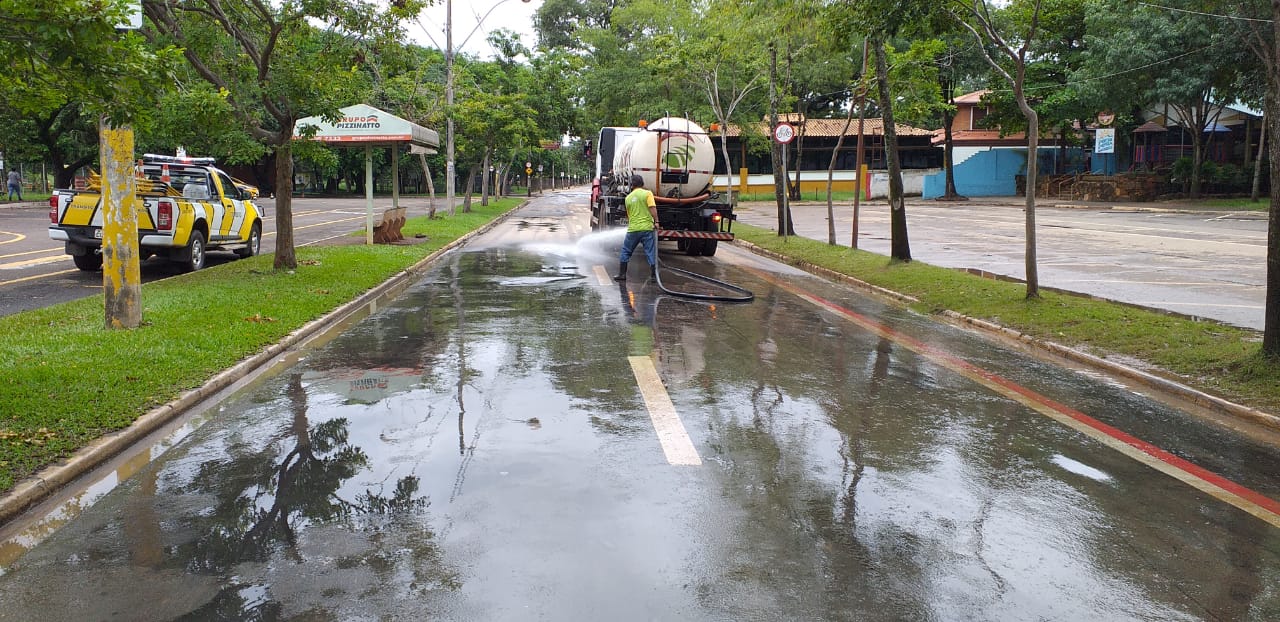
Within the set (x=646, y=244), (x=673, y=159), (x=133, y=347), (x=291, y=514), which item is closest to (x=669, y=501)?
(x=291, y=514)

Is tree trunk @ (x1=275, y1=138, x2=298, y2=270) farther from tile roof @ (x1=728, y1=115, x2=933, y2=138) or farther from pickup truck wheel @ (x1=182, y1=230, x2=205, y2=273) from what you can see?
tile roof @ (x1=728, y1=115, x2=933, y2=138)

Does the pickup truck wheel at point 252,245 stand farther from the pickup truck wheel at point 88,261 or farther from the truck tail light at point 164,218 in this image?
the truck tail light at point 164,218


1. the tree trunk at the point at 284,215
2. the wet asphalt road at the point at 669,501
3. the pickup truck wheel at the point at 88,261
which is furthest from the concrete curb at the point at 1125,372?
the pickup truck wheel at the point at 88,261

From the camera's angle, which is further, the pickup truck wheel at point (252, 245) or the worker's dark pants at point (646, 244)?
the pickup truck wheel at point (252, 245)

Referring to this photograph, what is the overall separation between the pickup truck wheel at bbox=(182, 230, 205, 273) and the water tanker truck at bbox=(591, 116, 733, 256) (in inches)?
333

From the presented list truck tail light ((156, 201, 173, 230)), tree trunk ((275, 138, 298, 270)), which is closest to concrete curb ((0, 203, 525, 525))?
tree trunk ((275, 138, 298, 270))

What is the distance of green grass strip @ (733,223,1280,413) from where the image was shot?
329 inches

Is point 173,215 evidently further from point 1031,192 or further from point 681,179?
point 1031,192

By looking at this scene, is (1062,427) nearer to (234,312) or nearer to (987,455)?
(987,455)

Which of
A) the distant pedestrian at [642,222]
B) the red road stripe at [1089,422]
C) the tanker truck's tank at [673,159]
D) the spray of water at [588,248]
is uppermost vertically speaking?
the tanker truck's tank at [673,159]

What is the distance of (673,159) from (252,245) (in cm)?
900

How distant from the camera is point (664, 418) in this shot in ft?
22.9

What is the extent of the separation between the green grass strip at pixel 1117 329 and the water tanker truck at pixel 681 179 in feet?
14.9

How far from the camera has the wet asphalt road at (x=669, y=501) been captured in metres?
4.07
